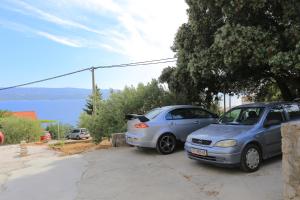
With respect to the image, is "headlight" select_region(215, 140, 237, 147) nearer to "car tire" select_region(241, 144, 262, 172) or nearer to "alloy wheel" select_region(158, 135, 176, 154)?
"car tire" select_region(241, 144, 262, 172)

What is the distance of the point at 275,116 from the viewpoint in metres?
8.73

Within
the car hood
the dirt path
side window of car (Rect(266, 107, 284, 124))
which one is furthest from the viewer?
side window of car (Rect(266, 107, 284, 124))

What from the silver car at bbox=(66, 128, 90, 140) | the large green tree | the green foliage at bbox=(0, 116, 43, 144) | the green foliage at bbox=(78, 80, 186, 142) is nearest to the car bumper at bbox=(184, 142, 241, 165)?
the large green tree

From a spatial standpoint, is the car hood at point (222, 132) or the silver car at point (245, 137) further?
the car hood at point (222, 132)

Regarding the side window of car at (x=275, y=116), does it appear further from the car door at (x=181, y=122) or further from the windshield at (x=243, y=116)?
the car door at (x=181, y=122)

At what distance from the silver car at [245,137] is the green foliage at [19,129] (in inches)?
882

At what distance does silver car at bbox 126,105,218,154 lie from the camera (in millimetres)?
10656

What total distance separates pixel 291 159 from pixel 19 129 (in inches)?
1039

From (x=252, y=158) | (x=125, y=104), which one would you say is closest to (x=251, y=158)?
(x=252, y=158)

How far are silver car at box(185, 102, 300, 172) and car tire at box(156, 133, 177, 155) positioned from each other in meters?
2.12

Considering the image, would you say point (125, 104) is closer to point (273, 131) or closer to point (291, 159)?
point (273, 131)

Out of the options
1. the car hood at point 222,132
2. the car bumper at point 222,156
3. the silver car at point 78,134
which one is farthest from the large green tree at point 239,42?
the silver car at point 78,134

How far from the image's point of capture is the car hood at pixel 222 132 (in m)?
7.98

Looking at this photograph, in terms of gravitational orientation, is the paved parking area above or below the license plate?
below
